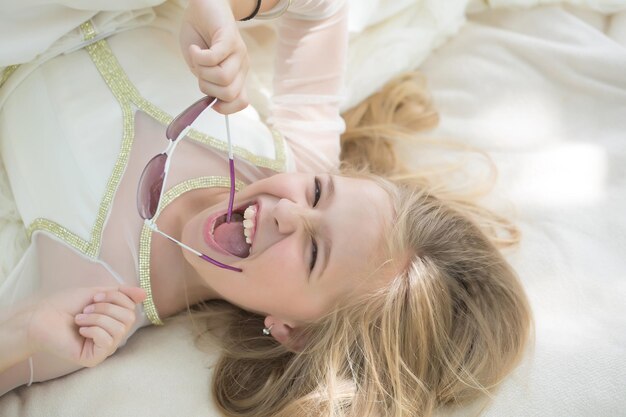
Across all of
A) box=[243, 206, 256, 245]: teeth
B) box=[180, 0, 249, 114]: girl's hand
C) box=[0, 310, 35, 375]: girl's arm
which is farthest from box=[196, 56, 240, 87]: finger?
box=[0, 310, 35, 375]: girl's arm

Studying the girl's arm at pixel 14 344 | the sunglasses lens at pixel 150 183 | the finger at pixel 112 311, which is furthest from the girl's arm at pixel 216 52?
the girl's arm at pixel 14 344

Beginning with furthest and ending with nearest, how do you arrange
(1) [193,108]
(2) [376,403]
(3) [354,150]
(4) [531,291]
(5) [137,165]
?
(3) [354,150], (4) [531,291], (5) [137,165], (2) [376,403], (1) [193,108]

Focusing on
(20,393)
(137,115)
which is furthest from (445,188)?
(20,393)

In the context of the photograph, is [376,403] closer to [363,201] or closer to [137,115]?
[363,201]

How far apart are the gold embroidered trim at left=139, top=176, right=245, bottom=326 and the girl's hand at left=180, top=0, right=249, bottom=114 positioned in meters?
0.25

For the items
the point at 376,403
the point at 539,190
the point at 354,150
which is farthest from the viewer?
the point at 354,150

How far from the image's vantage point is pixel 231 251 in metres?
1.17

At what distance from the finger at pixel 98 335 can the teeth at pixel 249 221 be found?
0.27 metres

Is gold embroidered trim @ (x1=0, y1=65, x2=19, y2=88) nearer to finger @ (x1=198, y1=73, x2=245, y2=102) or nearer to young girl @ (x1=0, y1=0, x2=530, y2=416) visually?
young girl @ (x1=0, y1=0, x2=530, y2=416)

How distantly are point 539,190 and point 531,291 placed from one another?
256 millimetres

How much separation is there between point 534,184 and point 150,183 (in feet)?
2.75

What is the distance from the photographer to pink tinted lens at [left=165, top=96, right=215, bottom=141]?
3.30ft

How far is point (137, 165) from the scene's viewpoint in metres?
1.23

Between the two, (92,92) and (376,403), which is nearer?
(376,403)
